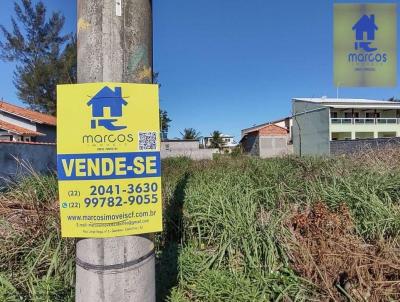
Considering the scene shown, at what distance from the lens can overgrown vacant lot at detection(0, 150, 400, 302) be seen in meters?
2.33

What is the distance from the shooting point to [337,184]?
13.0ft

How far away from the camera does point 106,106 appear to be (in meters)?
1.52

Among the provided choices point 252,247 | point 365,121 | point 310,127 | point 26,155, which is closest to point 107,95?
point 252,247

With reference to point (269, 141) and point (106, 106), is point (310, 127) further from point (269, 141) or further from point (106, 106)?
point (106, 106)

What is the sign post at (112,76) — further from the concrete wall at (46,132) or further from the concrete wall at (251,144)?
the concrete wall at (251,144)

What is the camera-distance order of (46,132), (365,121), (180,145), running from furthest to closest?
(180,145)
(365,121)
(46,132)

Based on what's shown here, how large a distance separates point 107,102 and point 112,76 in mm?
126

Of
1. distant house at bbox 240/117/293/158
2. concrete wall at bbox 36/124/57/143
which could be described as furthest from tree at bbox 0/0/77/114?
distant house at bbox 240/117/293/158

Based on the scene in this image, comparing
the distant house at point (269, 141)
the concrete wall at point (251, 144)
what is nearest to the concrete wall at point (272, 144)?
the distant house at point (269, 141)

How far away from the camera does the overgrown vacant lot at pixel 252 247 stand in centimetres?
233

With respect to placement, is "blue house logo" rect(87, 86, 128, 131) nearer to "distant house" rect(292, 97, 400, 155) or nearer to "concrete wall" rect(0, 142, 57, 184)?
"concrete wall" rect(0, 142, 57, 184)

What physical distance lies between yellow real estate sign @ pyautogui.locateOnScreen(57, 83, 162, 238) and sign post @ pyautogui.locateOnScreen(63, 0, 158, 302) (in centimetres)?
1

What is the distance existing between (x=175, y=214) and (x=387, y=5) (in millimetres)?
9958

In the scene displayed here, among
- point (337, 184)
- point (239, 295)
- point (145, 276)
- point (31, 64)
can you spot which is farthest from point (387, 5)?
point (31, 64)
